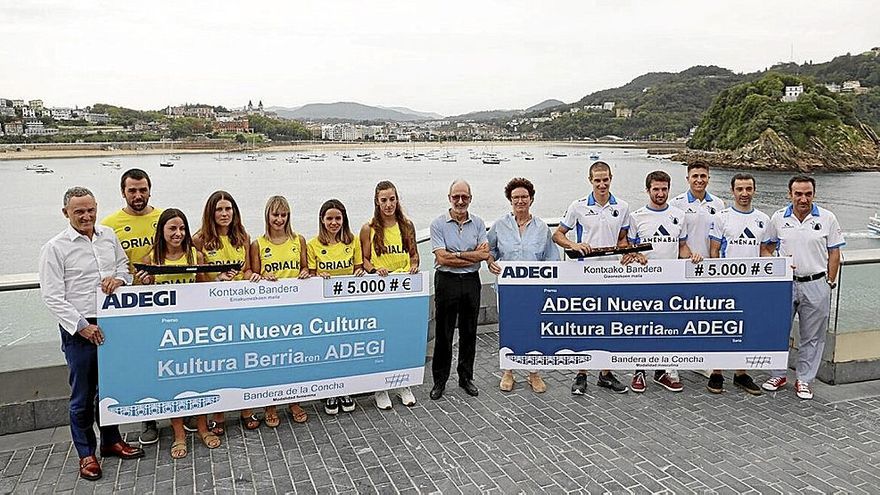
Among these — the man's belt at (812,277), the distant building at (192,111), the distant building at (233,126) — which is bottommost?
the man's belt at (812,277)

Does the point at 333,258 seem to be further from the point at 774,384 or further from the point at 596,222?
the point at 774,384

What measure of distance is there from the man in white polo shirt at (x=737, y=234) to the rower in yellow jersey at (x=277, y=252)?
3.11 metres

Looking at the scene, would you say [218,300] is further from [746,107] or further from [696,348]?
[746,107]

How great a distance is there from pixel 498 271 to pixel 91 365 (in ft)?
9.20

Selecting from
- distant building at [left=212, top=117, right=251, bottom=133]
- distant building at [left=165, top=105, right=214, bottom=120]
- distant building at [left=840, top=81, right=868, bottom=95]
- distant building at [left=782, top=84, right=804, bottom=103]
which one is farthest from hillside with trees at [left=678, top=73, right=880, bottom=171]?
distant building at [left=165, top=105, right=214, bottom=120]

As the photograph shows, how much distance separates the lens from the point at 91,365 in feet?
12.8

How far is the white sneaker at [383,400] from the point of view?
4.82 metres

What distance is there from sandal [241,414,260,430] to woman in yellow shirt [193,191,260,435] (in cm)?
16

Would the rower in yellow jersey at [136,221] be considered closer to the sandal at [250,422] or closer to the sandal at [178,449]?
the sandal at [178,449]

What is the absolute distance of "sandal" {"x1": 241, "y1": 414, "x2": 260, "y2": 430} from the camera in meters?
4.49

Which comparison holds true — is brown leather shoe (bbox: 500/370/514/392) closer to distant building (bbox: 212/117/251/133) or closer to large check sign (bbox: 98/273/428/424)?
large check sign (bbox: 98/273/428/424)

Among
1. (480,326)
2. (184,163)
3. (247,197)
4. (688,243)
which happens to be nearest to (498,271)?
(688,243)

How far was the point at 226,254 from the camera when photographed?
171 inches

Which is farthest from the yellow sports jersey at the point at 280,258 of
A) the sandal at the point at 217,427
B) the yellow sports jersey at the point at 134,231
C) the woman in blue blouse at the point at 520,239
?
the woman in blue blouse at the point at 520,239
